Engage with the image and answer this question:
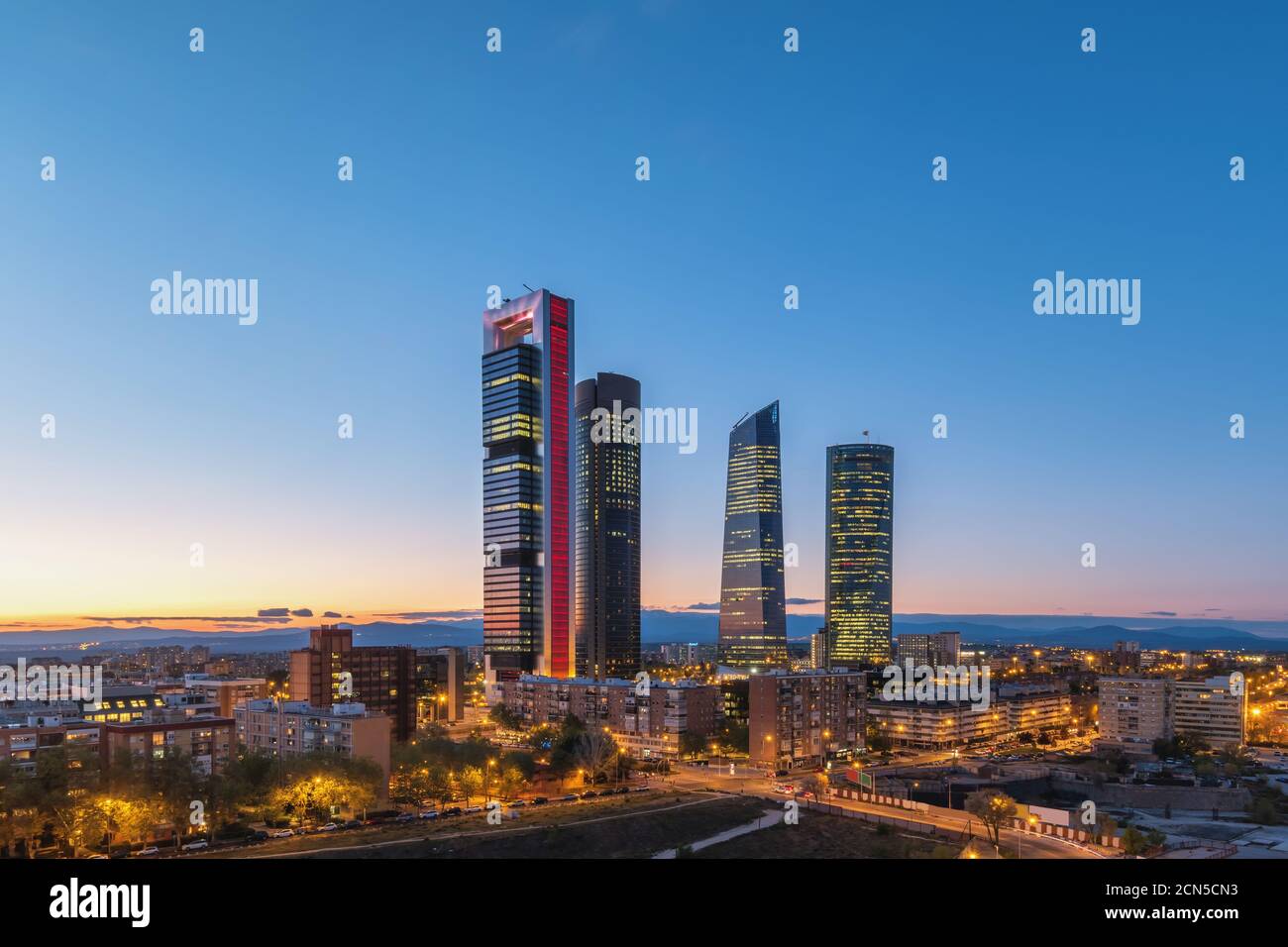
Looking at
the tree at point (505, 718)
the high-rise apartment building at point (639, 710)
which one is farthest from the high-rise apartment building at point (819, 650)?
the high-rise apartment building at point (639, 710)

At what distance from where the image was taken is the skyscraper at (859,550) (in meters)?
118

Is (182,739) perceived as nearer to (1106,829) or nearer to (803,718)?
(803,718)

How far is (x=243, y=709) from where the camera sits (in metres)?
37.9

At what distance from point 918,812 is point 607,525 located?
90500 mm

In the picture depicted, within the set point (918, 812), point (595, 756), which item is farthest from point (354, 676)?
point (918, 812)

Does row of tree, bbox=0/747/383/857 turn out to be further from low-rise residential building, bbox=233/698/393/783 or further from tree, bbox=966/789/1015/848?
tree, bbox=966/789/1015/848

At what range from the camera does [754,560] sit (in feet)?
395

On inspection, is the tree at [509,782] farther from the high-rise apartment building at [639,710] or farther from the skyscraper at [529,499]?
the skyscraper at [529,499]

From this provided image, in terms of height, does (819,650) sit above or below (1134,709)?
below

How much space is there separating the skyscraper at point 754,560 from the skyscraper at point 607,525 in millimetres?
12634

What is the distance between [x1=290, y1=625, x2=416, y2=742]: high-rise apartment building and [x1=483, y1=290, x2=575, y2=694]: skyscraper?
2608cm
